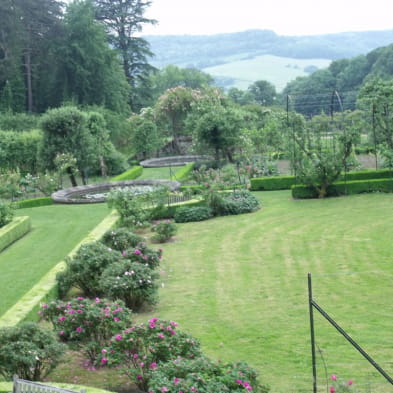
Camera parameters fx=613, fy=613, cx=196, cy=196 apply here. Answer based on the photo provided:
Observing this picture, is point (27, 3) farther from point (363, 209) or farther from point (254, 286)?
point (254, 286)

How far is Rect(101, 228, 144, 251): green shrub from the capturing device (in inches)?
537

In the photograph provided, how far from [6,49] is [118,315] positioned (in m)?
40.1

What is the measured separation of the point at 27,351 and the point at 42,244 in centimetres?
935

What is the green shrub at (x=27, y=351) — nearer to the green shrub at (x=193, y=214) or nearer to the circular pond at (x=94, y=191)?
the green shrub at (x=193, y=214)

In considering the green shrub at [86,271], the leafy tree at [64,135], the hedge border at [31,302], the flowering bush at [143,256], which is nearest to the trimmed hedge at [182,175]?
the leafy tree at [64,135]

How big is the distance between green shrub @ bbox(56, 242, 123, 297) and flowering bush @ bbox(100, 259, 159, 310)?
362 millimetres

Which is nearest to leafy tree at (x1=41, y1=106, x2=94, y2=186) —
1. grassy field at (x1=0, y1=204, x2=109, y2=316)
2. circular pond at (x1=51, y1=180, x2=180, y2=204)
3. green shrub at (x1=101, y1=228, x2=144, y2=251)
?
circular pond at (x1=51, y1=180, x2=180, y2=204)

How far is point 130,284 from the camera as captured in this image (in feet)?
33.5

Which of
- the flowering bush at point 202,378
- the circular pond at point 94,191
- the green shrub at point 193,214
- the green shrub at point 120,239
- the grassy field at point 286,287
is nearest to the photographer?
the flowering bush at point 202,378

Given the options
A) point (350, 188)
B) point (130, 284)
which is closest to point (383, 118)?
point (350, 188)

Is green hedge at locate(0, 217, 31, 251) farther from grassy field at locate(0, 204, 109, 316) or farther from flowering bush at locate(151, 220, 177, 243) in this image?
flowering bush at locate(151, 220, 177, 243)

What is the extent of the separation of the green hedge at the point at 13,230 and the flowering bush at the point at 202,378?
1070 cm

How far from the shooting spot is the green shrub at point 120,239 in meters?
13.6

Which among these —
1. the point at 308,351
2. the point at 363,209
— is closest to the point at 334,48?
the point at 363,209
